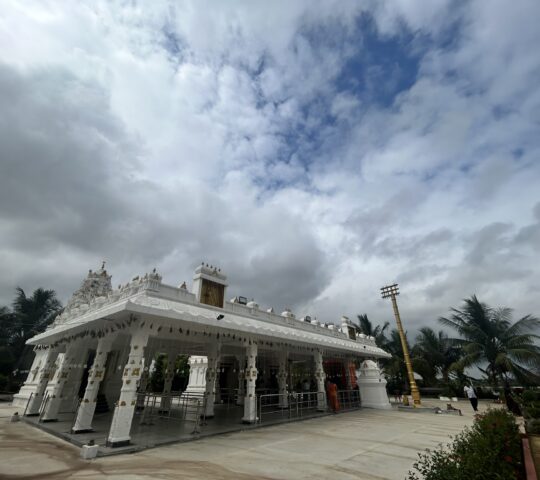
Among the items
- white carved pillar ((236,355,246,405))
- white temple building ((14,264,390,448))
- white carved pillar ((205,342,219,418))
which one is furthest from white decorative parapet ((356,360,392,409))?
white carved pillar ((205,342,219,418))

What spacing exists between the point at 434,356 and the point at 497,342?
279 inches

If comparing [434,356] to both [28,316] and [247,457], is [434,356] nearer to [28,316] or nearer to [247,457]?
[247,457]

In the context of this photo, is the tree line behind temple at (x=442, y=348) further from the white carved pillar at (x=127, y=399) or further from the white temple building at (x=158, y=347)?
the white carved pillar at (x=127, y=399)

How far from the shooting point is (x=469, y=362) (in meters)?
22.0

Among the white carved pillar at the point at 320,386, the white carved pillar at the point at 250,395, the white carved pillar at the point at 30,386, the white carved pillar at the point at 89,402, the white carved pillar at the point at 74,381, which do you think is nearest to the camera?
the white carved pillar at the point at 89,402

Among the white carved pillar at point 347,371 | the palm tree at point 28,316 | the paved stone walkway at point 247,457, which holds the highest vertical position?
the palm tree at point 28,316

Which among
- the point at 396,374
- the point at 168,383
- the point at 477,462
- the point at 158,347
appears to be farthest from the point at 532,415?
the point at 396,374

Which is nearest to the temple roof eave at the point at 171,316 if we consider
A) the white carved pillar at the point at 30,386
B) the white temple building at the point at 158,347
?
the white temple building at the point at 158,347

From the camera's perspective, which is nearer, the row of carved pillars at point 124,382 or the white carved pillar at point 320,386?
the row of carved pillars at point 124,382

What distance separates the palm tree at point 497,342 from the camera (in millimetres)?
20016

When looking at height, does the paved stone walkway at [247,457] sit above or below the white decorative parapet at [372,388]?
below

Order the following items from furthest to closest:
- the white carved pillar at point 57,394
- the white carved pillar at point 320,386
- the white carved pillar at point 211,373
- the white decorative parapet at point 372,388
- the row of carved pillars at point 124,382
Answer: the white decorative parapet at point 372,388 → the white carved pillar at point 320,386 → the white carved pillar at point 211,373 → the white carved pillar at point 57,394 → the row of carved pillars at point 124,382

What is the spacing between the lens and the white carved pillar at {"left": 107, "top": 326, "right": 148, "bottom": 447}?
289 inches

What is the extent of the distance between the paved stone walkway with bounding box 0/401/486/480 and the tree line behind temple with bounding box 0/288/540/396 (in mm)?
15374
